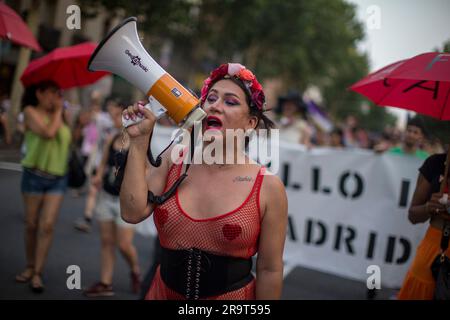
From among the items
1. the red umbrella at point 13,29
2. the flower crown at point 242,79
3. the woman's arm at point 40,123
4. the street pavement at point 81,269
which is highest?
the red umbrella at point 13,29

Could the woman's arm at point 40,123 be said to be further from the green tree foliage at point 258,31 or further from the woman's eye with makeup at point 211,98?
the green tree foliage at point 258,31

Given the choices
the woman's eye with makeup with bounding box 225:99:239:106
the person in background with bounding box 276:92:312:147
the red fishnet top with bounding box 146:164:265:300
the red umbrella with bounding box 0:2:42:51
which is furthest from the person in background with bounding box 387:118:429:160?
the red umbrella with bounding box 0:2:42:51

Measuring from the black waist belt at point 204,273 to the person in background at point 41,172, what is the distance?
9.00 ft

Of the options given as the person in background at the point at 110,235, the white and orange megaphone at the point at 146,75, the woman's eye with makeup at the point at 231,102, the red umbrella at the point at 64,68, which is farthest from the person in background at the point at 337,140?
the white and orange megaphone at the point at 146,75

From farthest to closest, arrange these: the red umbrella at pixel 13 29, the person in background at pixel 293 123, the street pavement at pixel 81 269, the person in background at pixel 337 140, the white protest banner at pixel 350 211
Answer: the person in background at pixel 337 140 → the person in background at pixel 293 123 → the white protest banner at pixel 350 211 → the street pavement at pixel 81 269 → the red umbrella at pixel 13 29

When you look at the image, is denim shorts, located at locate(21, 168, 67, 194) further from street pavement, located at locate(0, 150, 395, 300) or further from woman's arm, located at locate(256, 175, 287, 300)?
woman's arm, located at locate(256, 175, 287, 300)

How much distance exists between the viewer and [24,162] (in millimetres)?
4672

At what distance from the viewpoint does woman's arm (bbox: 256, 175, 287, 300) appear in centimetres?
219

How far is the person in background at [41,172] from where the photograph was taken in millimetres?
4594

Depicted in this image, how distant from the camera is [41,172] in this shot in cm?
462

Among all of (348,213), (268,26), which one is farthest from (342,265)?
(268,26)

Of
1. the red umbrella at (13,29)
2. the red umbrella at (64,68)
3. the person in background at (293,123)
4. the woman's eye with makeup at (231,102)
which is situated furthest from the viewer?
the person in background at (293,123)

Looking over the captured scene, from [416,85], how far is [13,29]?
2904 millimetres

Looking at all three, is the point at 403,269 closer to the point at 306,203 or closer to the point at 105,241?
the point at 306,203
